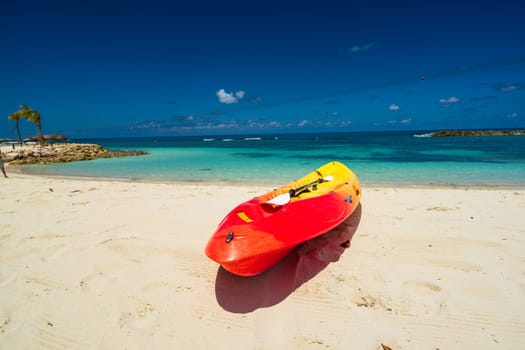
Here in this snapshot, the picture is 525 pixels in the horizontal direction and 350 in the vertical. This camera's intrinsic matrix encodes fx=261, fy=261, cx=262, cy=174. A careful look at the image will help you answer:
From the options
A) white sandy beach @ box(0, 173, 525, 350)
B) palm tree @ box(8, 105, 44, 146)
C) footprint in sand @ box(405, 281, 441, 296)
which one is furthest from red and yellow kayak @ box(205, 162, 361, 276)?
palm tree @ box(8, 105, 44, 146)

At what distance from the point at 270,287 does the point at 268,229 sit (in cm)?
62

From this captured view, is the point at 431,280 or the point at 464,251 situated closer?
the point at 431,280

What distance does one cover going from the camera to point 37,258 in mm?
3295

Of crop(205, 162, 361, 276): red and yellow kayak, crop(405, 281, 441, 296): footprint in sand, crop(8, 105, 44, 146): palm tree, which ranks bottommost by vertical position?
crop(405, 281, 441, 296): footprint in sand

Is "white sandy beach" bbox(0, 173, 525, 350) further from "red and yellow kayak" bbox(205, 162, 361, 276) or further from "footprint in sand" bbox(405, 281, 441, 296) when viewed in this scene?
"red and yellow kayak" bbox(205, 162, 361, 276)

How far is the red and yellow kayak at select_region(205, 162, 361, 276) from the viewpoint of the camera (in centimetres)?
237

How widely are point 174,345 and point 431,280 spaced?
8.59ft

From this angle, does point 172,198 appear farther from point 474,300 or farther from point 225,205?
point 474,300

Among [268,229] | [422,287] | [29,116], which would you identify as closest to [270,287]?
[268,229]

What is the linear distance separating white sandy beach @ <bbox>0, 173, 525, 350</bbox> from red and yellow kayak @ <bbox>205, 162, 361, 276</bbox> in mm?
437

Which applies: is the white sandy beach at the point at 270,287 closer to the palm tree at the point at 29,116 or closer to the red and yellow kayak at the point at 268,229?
the red and yellow kayak at the point at 268,229

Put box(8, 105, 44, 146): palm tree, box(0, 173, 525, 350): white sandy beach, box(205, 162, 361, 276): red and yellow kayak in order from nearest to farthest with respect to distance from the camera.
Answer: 1. box(0, 173, 525, 350): white sandy beach
2. box(205, 162, 361, 276): red and yellow kayak
3. box(8, 105, 44, 146): palm tree

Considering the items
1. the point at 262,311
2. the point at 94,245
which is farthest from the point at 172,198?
the point at 262,311

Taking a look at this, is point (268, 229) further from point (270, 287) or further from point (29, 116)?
point (29, 116)
